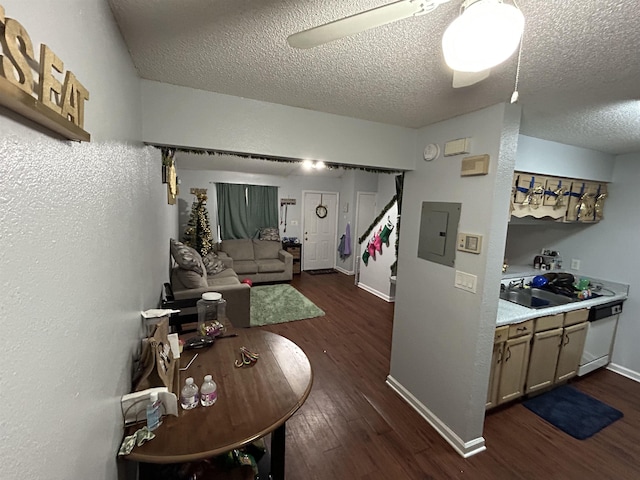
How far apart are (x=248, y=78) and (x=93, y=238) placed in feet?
3.90

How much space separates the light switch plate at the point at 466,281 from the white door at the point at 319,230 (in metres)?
5.02

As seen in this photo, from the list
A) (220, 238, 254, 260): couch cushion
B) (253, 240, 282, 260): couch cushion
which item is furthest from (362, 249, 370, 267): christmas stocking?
(220, 238, 254, 260): couch cushion

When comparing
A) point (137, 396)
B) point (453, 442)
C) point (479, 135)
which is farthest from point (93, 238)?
point (453, 442)

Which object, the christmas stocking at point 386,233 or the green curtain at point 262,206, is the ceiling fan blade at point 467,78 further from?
the green curtain at point 262,206

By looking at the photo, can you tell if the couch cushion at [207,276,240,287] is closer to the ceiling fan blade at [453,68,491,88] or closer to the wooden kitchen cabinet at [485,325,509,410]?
the wooden kitchen cabinet at [485,325,509,410]

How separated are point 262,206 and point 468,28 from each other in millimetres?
5872

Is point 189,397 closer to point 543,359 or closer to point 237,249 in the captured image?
point 543,359

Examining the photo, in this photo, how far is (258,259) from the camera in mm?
5914

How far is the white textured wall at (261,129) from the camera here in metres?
1.61

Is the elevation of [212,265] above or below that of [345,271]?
above

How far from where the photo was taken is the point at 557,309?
2414 mm

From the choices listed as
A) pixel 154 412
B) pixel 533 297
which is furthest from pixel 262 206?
pixel 154 412

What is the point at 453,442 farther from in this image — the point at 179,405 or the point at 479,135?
the point at 479,135

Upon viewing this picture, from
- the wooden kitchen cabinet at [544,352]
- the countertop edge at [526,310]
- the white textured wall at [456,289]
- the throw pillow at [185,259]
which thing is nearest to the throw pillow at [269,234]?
the throw pillow at [185,259]
